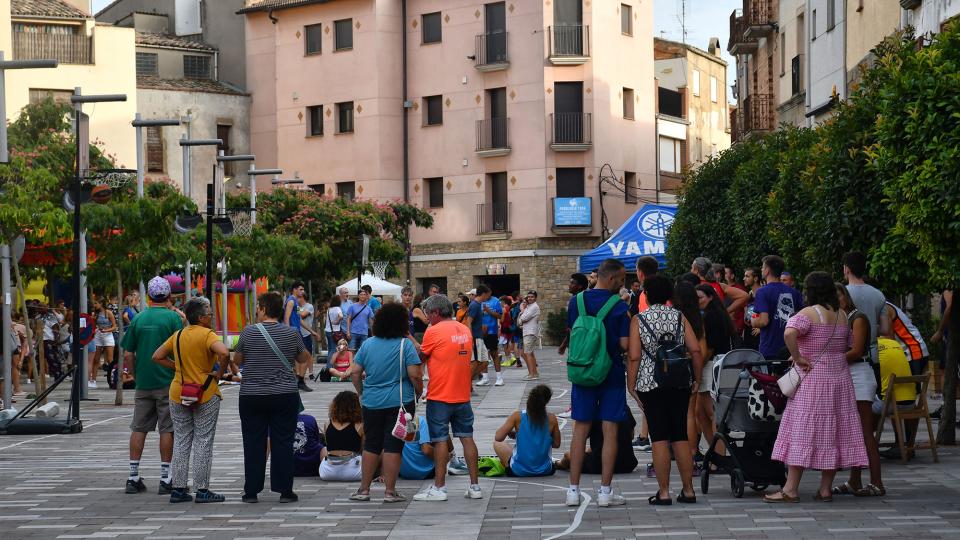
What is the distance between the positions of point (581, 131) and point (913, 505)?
47239mm

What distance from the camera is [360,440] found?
1454 centimetres

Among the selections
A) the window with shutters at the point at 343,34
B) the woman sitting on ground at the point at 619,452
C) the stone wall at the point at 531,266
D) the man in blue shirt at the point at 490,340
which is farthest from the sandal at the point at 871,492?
the window with shutters at the point at 343,34

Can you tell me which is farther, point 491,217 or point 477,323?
point 491,217

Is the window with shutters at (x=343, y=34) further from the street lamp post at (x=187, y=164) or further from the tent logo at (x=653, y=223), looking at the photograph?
the street lamp post at (x=187, y=164)

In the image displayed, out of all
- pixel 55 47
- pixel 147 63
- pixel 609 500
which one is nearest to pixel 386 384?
pixel 609 500

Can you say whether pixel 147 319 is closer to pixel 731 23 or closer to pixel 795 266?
pixel 795 266

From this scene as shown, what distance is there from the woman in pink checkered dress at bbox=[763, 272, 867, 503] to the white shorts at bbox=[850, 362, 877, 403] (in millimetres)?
662

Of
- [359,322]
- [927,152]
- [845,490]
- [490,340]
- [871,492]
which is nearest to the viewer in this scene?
[871,492]

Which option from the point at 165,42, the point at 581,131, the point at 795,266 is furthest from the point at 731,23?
the point at 795,266

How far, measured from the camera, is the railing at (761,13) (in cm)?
4575

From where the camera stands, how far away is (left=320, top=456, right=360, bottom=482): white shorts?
14391 millimetres

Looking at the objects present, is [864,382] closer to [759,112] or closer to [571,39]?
[759,112]

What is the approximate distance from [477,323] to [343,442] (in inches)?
574

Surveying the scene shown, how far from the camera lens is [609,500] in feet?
39.5
